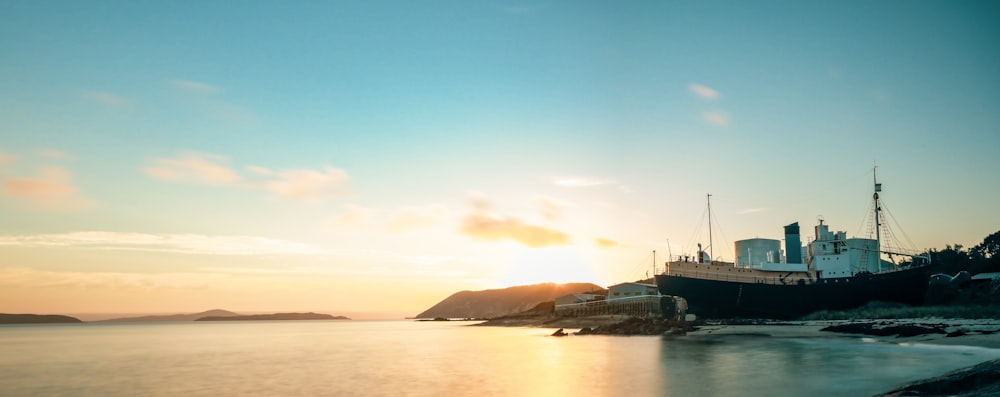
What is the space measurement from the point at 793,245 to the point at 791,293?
13152 millimetres

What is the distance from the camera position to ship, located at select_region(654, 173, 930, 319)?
220ft

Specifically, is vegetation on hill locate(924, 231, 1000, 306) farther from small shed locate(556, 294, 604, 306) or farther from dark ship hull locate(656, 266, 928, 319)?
small shed locate(556, 294, 604, 306)

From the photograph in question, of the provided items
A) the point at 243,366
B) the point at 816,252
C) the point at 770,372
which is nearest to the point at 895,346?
the point at 770,372

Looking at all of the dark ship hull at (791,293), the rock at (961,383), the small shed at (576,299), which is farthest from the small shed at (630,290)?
the rock at (961,383)

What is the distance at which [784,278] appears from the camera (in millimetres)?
73812

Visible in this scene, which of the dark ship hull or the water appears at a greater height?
the dark ship hull

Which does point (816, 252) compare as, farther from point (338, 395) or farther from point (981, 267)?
point (338, 395)

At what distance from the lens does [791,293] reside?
2776 inches

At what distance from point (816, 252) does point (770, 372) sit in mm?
58276

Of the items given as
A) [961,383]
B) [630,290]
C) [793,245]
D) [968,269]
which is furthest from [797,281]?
[961,383]

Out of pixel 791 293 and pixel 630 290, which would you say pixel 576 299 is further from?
pixel 791 293

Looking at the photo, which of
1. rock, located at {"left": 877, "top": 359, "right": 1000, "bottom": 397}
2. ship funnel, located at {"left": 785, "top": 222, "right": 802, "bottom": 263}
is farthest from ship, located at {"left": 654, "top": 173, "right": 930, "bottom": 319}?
rock, located at {"left": 877, "top": 359, "right": 1000, "bottom": 397}

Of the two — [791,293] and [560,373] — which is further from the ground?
[791,293]

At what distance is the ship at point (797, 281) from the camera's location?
220ft
